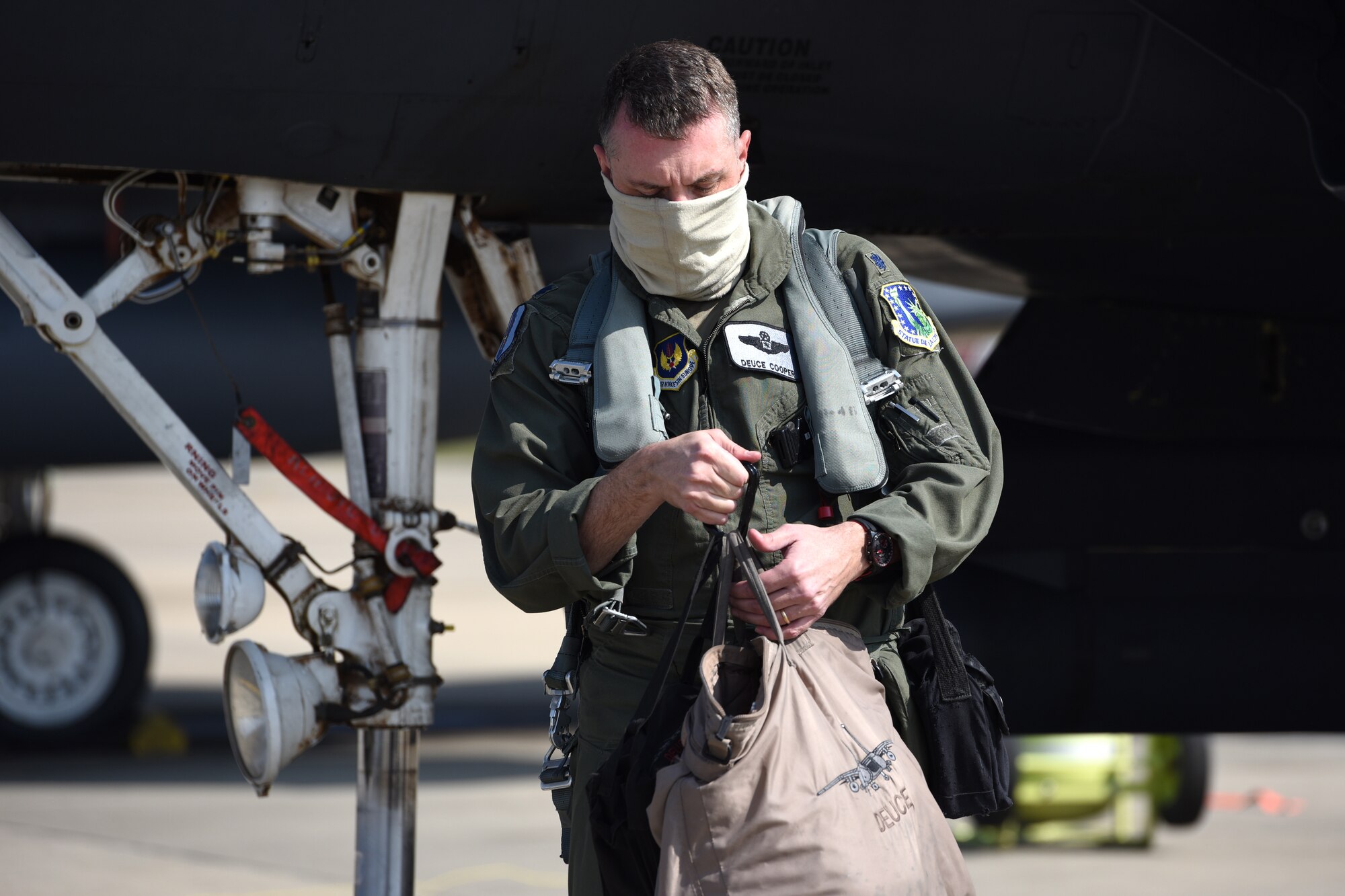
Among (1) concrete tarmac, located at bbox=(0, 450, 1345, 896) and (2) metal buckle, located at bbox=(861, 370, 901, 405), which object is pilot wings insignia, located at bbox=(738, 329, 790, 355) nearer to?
(2) metal buckle, located at bbox=(861, 370, 901, 405)

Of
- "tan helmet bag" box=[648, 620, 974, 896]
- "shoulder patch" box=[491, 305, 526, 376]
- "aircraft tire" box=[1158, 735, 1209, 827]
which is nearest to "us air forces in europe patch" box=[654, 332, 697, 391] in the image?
"shoulder patch" box=[491, 305, 526, 376]

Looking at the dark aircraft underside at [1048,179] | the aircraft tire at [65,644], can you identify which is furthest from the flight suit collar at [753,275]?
the aircraft tire at [65,644]

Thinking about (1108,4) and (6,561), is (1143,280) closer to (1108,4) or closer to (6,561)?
(1108,4)

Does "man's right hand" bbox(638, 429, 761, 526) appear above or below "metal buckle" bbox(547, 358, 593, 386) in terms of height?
below

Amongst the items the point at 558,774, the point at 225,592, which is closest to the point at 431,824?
the point at 225,592

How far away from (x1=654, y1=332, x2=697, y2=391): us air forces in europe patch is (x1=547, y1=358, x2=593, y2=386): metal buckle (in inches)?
4.0

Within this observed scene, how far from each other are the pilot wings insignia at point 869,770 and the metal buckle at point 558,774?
20.4 inches

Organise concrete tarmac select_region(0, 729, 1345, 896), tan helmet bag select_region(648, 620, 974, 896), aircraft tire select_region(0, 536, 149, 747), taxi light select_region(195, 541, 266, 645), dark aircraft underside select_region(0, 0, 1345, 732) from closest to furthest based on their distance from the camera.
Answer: tan helmet bag select_region(648, 620, 974, 896) → dark aircraft underside select_region(0, 0, 1345, 732) → taxi light select_region(195, 541, 266, 645) → concrete tarmac select_region(0, 729, 1345, 896) → aircraft tire select_region(0, 536, 149, 747)

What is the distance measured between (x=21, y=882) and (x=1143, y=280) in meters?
4.16

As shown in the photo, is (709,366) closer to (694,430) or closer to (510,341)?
(694,430)

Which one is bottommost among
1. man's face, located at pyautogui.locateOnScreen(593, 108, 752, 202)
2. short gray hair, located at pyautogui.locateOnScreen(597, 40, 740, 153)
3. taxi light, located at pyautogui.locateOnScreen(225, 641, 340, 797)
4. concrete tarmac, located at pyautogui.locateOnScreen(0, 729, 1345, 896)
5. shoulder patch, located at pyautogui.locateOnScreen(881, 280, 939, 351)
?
concrete tarmac, located at pyautogui.locateOnScreen(0, 729, 1345, 896)

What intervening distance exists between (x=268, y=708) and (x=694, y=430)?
1295mm

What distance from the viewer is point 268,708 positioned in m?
3.02

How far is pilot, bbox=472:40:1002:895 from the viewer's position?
2023 mm
